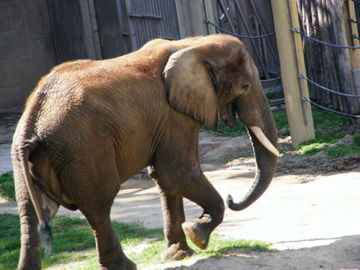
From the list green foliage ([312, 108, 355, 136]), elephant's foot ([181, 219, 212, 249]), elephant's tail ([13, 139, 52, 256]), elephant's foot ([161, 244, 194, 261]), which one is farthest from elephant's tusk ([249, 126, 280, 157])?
green foliage ([312, 108, 355, 136])

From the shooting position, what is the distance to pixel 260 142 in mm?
7395

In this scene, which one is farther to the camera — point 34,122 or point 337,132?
point 337,132

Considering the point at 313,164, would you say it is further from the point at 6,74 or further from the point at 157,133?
the point at 6,74

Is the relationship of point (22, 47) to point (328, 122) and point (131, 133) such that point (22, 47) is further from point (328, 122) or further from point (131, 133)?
point (131, 133)

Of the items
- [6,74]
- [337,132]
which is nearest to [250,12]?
[337,132]

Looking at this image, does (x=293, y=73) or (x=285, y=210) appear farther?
(x=293, y=73)

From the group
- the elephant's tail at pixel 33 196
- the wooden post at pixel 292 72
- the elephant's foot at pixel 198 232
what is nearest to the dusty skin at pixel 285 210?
the elephant's foot at pixel 198 232

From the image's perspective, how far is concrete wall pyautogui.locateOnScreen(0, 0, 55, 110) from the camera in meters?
19.3

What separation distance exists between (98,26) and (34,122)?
11.4m

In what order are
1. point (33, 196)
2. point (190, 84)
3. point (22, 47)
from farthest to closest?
point (22, 47) < point (190, 84) < point (33, 196)

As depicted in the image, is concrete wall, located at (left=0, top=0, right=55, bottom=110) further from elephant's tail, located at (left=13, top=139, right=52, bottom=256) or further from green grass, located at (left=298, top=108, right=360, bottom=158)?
elephant's tail, located at (left=13, top=139, right=52, bottom=256)

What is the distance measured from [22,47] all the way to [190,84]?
1325 centimetres

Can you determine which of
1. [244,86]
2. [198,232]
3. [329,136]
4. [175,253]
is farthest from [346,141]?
[198,232]

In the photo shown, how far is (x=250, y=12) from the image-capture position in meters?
16.3
